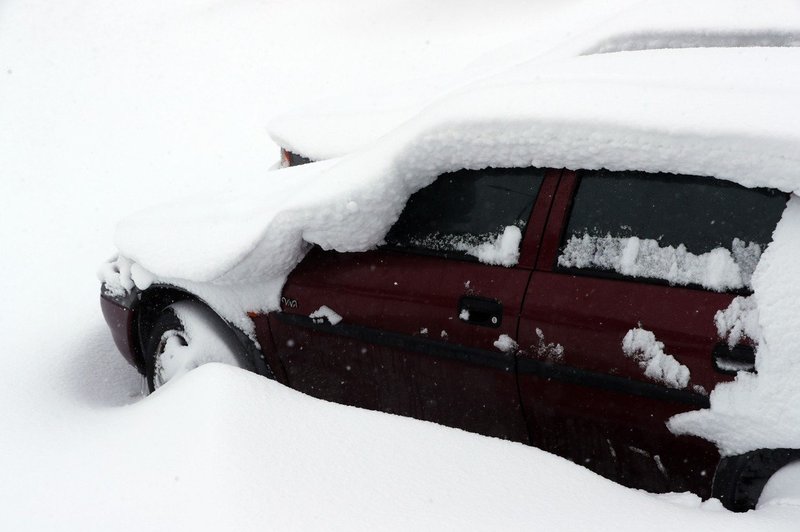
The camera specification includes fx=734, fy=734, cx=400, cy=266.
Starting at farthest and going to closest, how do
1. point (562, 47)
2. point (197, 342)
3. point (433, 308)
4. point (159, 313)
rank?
point (562, 47)
point (159, 313)
point (197, 342)
point (433, 308)

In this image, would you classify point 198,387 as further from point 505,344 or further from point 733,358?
point 733,358

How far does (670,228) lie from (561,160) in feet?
1.25

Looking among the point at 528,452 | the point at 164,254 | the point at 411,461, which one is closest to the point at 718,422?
the point at 528,452

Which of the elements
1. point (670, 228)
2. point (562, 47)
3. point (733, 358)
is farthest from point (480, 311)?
point (562, 47)

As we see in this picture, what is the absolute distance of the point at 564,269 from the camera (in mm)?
2234

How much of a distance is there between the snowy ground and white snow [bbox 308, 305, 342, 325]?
1.51ft

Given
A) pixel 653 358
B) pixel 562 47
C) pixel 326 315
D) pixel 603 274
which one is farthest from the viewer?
pixel 562 47

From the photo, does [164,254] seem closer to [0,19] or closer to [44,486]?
[44,486]

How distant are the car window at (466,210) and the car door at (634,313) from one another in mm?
129

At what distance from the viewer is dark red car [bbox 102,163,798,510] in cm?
198

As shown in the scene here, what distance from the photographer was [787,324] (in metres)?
1.81

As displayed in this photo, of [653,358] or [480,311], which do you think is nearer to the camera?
[653,358]

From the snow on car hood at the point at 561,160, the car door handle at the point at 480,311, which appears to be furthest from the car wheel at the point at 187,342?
the car door handle at the point at 480,311

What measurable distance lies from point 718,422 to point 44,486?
1863 mm
